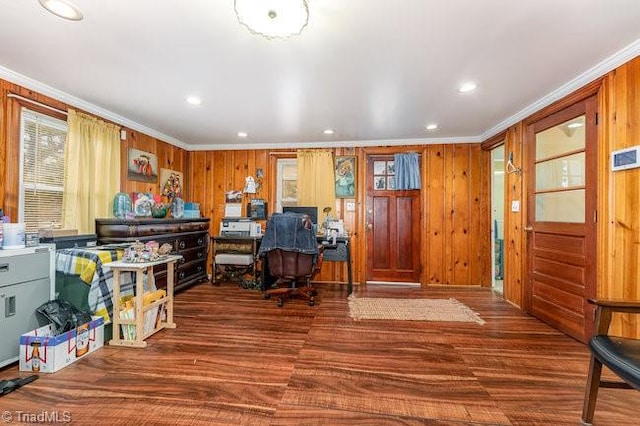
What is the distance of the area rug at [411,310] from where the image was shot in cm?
313

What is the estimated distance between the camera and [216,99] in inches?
119

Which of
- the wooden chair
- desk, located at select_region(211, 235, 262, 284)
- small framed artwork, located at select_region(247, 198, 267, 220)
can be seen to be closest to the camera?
the wooden chair

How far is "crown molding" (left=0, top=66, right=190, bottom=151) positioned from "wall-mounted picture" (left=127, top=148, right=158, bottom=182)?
1.03ft

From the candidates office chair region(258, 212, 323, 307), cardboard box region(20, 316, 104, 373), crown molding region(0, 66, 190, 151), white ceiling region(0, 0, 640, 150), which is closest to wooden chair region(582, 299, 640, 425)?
white ceiling region(0, 0, 640, 150)

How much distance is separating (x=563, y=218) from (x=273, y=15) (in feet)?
10.2

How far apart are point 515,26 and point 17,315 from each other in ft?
12.8

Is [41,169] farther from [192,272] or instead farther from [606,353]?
[606,353]

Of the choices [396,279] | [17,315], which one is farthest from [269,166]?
[17,315]

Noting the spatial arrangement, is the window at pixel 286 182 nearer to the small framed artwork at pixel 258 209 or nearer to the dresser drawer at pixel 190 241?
the small framed artwork at pixel 258 209

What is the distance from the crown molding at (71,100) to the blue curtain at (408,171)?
364 centimetres

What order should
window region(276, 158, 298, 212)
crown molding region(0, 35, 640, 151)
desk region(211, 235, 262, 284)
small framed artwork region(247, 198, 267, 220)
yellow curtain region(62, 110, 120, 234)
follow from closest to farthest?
crown molding region(0, 35, 640, 151) → yellow curtain region(62, 110, 120, 234) → desk region(211, 235, 262, 284) → small framed artwork region(247, 198, 267, 220) → window region(276, 158, 298, 212)

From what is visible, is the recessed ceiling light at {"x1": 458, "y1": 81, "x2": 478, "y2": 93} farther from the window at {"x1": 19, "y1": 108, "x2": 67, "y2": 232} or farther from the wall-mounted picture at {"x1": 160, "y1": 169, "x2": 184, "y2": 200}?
the wall-mounted picture at {"x1": 160, "y1": 169, "x2": 184, "y2": 200}

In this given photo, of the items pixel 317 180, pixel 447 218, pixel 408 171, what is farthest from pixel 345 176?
pixel 447 218

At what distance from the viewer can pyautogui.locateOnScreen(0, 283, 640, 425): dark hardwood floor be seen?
5.34 ft
